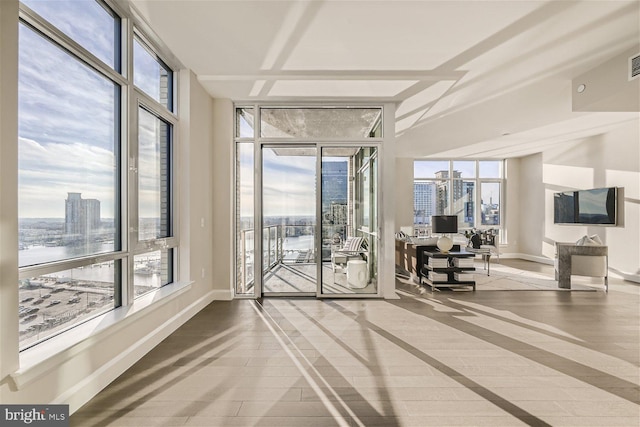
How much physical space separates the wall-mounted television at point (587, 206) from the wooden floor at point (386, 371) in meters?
3.21

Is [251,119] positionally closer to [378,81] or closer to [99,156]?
[378,81]

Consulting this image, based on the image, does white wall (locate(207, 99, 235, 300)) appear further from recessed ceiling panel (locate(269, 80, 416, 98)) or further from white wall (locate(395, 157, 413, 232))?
white wall (locate(395, 157, 413, 232))

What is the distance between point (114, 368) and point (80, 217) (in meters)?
1.16

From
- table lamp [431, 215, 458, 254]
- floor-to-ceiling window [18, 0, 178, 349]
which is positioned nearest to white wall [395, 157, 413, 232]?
table lamp [431, 215, 458, 254]

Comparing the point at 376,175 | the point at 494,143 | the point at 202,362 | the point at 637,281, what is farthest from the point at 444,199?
the point at 202,362

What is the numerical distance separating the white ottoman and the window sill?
262cm

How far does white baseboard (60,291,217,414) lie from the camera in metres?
1.79

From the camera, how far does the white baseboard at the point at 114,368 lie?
5.87 feet

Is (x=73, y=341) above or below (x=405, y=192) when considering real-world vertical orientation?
below

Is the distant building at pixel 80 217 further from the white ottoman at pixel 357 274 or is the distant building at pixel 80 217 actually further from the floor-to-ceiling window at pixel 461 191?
the floor-to-ceiling window at pixel 461 191

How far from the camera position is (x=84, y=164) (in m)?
2.11

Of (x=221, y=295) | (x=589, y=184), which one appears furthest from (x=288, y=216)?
(x=589, y=184)

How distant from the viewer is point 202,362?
7.86ft

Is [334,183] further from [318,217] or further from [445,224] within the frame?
[445,224]
